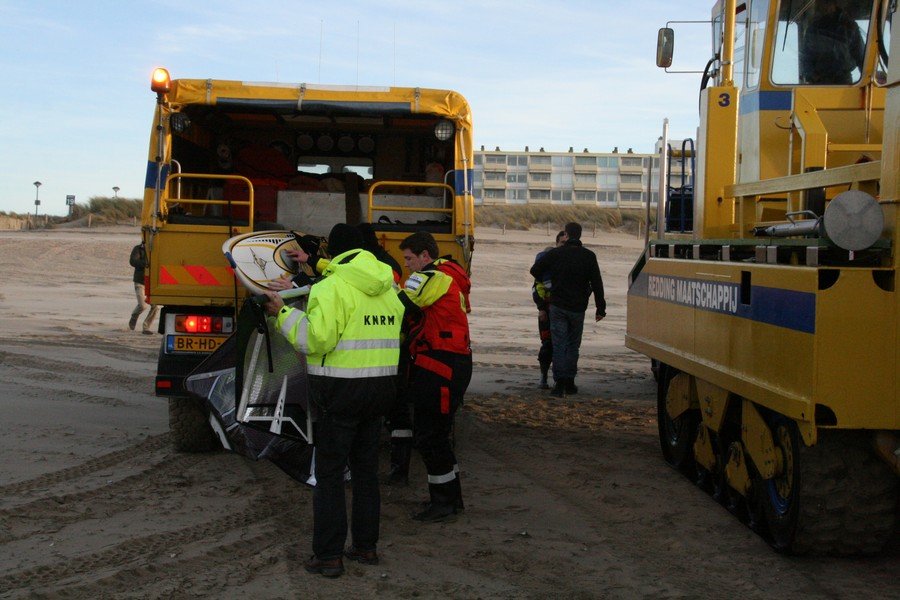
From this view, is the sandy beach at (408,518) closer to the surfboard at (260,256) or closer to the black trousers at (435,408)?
the black trousers at (435,408)

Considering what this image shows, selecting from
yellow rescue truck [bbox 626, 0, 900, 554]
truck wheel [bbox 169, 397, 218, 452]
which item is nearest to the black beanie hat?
yellow rescue truck [bbox 626, 0, 900, 554]

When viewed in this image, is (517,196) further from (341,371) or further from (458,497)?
(341,371)

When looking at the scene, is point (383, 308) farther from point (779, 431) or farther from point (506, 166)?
point (506, 166)

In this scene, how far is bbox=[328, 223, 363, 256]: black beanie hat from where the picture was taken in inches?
224

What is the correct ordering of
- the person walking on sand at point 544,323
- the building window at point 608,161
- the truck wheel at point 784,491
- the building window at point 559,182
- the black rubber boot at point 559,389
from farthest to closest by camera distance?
the building window at point 559,182 < the building window at point 608,161 < the person walking on sand at point 544,323 < the black rubber boot at point 559,389 < the truck wheel at point 784,491

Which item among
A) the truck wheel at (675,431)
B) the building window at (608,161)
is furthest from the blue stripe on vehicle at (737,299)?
the building window at (608,161)

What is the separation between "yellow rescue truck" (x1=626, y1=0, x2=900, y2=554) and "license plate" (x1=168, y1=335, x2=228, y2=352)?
3259 millimetres

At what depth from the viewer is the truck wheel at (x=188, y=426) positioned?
771 cm

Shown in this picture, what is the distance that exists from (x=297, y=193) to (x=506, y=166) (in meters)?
83.3

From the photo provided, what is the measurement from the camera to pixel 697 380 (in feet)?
23.7

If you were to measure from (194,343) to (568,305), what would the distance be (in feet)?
15.7

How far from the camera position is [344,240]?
5695 mm

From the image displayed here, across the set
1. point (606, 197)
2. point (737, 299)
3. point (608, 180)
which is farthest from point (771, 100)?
point (608, 180)

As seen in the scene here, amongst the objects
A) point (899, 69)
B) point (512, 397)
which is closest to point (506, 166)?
point (512, 397)
